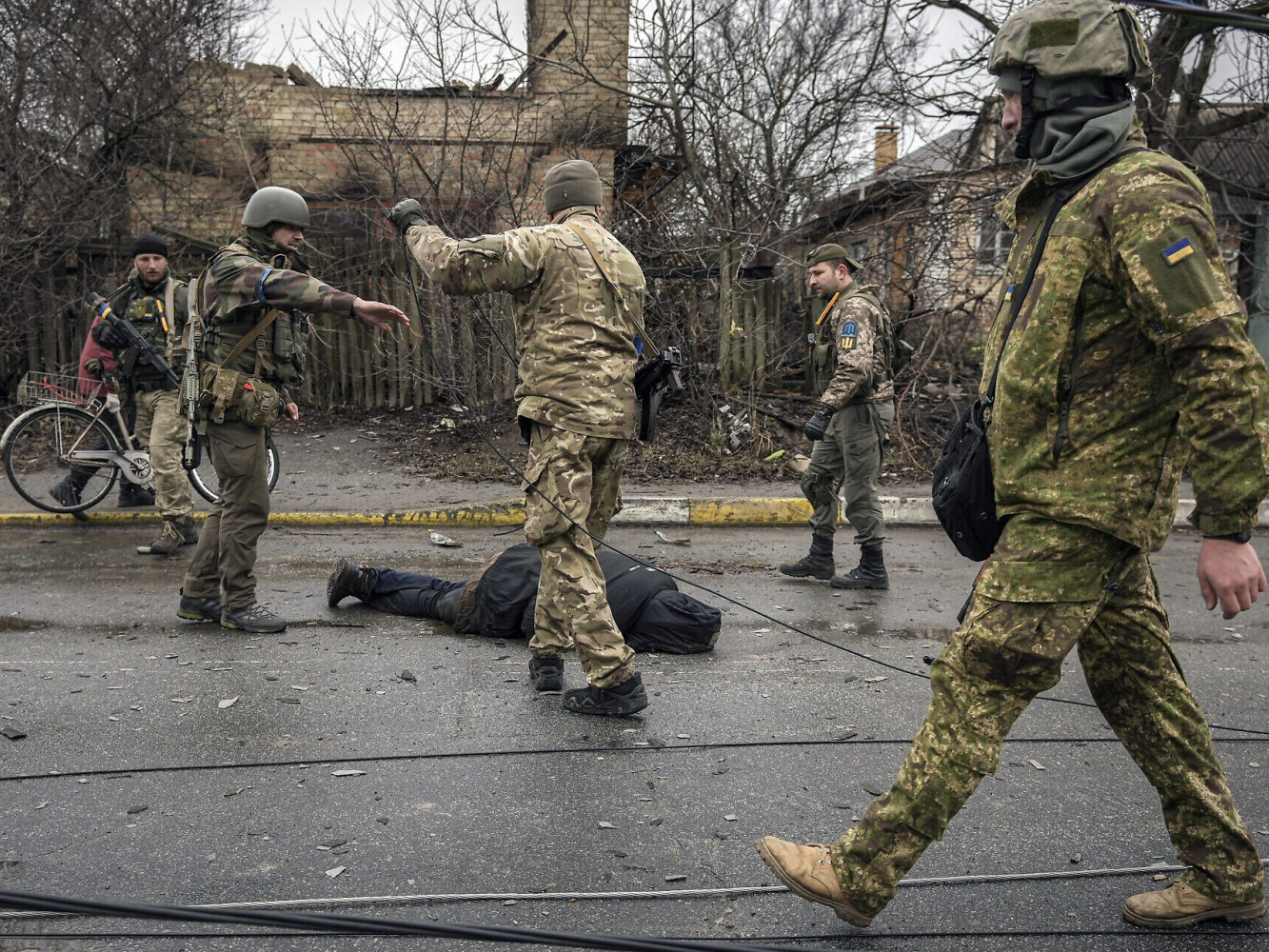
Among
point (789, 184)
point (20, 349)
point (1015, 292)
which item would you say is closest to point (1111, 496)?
point (1015, 292)

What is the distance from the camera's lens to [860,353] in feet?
21.7

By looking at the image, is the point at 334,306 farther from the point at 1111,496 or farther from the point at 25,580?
the point at 1111,496

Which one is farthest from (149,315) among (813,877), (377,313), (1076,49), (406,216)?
(1076,49)

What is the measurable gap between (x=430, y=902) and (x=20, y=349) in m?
11.1

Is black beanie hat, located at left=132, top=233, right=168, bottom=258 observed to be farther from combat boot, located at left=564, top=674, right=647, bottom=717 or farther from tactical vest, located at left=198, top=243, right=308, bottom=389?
combat boot, located at left=564, top=674, right=647, bottom=717

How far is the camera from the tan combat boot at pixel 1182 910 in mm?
2721

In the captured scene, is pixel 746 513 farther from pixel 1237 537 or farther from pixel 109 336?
pixel 1237 537

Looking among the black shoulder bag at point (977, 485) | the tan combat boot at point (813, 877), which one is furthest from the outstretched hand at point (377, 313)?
the tan combat boot at point (813, 877)

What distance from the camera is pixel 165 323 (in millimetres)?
7590

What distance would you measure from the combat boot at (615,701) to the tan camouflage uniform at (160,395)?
428 centimetres

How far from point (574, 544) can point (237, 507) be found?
6.83 feet

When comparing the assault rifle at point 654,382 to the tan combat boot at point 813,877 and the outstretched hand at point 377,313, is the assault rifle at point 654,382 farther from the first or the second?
the tan combat boot at point 813,877

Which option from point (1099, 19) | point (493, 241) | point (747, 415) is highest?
point (1099, 19)

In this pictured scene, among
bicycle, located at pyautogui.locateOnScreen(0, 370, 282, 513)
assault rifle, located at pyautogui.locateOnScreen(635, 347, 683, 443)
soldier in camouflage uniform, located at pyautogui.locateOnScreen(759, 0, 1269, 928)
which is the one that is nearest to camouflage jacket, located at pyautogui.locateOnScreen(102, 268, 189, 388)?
bicycle, located at pyautogui.locateOnScreen(0, 370, 282, 513)
